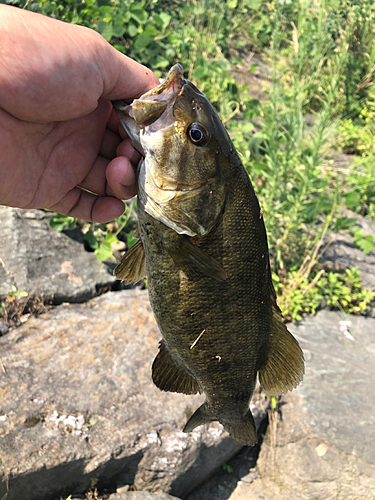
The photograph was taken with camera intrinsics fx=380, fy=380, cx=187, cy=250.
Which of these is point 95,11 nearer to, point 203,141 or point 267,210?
point 267,210

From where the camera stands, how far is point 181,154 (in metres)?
1.58

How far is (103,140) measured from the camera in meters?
2.33

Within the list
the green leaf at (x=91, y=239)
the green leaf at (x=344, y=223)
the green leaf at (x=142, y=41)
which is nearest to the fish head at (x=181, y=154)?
the green leaf at (x=91, y=239)

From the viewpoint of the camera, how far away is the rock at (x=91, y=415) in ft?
8.96

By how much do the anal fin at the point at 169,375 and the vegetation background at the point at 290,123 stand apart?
1.97 m

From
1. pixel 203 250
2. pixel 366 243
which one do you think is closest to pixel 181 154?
pixel 203 250

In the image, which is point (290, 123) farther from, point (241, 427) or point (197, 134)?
point (241, 427)

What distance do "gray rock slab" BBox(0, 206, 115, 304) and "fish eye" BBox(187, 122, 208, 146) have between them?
2.57 meters

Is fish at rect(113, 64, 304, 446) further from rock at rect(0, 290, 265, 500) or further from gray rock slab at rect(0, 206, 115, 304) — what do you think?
gray rock slab at rect(0, 206, 115, 304)

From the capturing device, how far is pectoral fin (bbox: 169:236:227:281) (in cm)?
159

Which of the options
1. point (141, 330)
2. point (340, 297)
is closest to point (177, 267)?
point (141, 330)

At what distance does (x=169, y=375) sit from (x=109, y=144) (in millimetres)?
1414

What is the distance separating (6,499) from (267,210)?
3.21 metres

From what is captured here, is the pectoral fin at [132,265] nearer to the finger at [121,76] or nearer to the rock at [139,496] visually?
the finger at [121,76]
